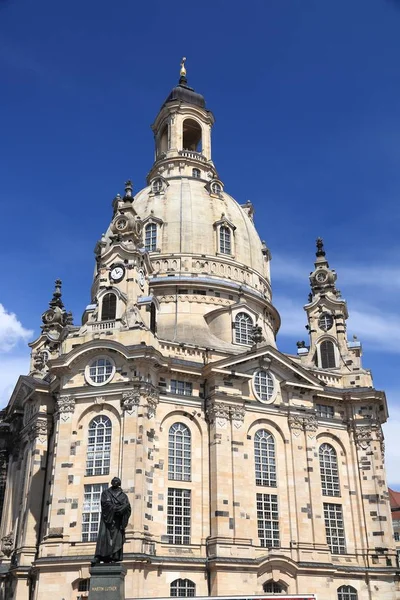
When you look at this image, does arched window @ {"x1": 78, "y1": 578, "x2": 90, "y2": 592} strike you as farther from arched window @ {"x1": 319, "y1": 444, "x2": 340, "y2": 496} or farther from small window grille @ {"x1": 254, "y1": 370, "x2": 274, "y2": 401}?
arched window @ {"x1": 319, "y1": 444, "x2": 340, "y2": 496}

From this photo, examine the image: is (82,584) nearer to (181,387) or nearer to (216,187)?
(181,387)

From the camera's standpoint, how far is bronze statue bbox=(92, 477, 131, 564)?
22547mm

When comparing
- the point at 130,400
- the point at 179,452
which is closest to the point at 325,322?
the point at 179,452

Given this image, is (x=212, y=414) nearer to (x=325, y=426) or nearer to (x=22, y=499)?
(x=325, y=426)

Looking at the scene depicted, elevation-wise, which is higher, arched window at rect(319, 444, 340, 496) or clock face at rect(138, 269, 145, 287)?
clock face at rect(138, 269, 145, 287)

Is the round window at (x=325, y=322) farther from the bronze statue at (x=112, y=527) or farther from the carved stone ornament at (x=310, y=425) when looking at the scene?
the bronze statue at (x=112, y=527)

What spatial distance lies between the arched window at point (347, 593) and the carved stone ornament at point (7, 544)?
862 inches

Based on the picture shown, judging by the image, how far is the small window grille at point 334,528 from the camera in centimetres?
4391

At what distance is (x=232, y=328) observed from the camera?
50.3 metres

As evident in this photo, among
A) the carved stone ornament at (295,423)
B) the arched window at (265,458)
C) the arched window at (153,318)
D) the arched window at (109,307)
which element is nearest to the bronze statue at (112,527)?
the arched window at (265,458)

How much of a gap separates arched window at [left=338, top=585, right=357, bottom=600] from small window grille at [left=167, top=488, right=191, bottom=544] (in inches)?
445

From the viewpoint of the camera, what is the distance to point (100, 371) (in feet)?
137

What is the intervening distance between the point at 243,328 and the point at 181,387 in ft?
32.7

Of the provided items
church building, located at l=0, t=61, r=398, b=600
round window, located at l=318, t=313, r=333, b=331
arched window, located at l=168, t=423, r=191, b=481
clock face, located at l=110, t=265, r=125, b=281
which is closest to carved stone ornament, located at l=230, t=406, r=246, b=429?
church building, located at l=0, t=61, r=398, b=600
